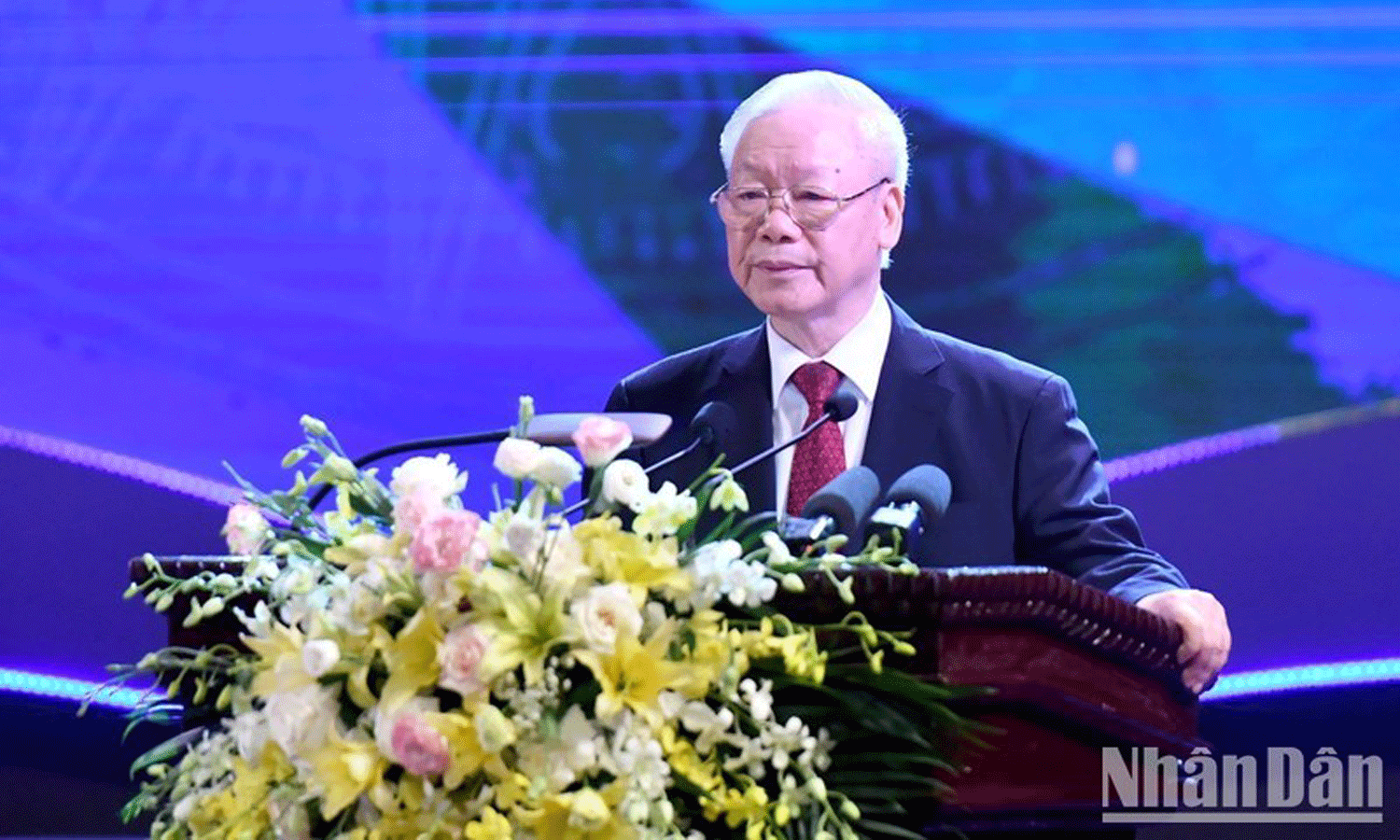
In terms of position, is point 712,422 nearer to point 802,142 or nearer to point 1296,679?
point 802,142

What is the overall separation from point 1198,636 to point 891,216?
876 millimetres

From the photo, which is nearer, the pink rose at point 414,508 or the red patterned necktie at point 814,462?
the pink rose at point 414,508

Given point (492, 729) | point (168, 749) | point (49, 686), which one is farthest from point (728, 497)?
point (49, 686)

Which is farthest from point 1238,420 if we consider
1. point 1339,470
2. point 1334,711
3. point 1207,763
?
point 1207,763

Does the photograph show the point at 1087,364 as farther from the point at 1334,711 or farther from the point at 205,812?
the point at 205,812

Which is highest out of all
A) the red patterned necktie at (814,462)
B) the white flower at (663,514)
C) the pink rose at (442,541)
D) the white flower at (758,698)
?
Result: the red patterned necktie at (814,462)

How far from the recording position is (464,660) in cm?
143

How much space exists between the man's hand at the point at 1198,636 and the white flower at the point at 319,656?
796mm

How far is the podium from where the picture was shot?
1.53 meters

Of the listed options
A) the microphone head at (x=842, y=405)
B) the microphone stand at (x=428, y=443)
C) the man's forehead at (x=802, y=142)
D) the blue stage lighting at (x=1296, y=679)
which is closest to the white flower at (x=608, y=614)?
the microphone stand at (x=428, y=443)

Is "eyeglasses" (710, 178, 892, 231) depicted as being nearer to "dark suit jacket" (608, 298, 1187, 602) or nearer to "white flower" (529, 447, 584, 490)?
"dark suit jacket" (608, 298, 1187, 602)

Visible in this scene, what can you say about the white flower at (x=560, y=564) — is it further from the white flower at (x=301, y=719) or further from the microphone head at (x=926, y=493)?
the microphone head at (x=926, y=493)

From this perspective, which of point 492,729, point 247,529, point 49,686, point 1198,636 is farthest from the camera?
point 49,686

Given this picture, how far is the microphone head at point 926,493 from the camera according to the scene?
1781mm
